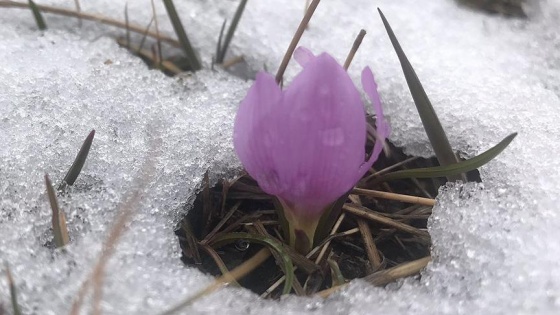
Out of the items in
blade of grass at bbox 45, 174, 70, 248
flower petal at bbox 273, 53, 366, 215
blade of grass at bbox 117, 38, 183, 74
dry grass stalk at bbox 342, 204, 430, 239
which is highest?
flower petal at bbox 273, 53, 366, 215

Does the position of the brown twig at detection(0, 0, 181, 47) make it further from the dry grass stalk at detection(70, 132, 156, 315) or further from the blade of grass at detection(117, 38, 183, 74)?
the dry grass stalk at detection(70, 132, 156, 315)

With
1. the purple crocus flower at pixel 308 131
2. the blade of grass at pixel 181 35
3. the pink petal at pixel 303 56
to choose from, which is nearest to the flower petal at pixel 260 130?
the purple crocus flower at pixel 308 131

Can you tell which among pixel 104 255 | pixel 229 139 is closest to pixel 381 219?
pixel 229 139

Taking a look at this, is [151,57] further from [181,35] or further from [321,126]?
[321,126]

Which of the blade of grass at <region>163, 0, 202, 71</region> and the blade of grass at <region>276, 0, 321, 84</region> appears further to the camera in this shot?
the blade of grass at <region>163, 0, 202, 71</region>

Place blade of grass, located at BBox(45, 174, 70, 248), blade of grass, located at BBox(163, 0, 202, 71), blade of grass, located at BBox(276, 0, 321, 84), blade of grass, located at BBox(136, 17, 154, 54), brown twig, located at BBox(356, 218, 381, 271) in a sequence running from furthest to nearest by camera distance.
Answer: blade of grass, located at BBox(136, 17, 154, 54), blade of grass, located at BBox(163, 0, 202, 71), blade of grass, located at BBox(276, 0, 321, 84), brown twig, located at BBox(356, 218, 381, 271), blade of grass, located at BBox(45, 174, 70, 248)

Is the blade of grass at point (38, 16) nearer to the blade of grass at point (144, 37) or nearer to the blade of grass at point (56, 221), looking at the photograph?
the blade of grass at point (144, 37)

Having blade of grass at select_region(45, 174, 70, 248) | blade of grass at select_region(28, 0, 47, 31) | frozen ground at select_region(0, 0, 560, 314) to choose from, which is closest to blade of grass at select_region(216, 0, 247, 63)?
frozen ground at select_region(0, 0, 560, 314)
